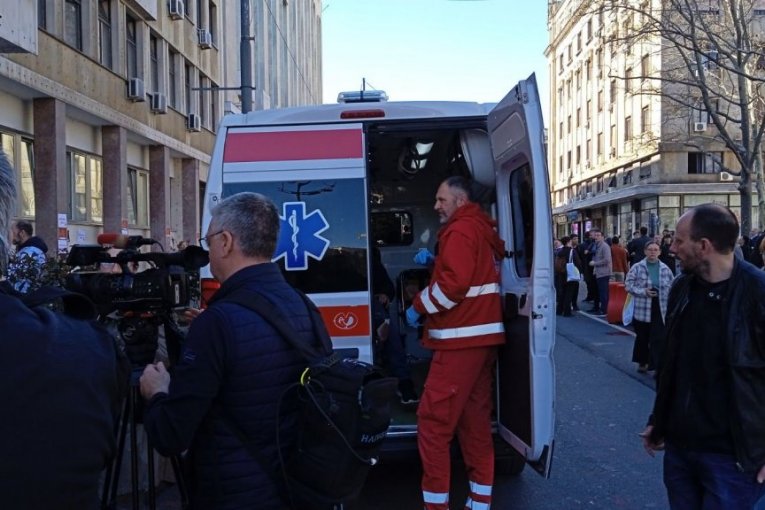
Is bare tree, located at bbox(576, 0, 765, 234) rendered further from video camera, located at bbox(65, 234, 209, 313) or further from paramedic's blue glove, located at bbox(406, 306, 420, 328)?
video camera, located at bbox(65, 234, 209, 313)

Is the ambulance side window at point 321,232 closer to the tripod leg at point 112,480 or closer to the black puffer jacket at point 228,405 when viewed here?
the tripod leg at point 112,480

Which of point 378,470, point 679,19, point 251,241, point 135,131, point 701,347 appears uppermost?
point 679,19

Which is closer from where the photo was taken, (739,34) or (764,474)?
(764,474)

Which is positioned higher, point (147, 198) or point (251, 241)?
point (147, 198)

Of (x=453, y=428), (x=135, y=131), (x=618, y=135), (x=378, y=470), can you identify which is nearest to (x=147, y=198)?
(x=135, y=131)

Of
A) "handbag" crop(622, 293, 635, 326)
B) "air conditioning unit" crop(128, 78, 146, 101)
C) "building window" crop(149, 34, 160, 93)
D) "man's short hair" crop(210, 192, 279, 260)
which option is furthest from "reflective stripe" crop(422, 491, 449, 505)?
"building window" crop(149, 34, 160, 93)

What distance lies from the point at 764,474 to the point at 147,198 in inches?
764

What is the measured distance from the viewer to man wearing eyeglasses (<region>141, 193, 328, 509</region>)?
78.2 inches

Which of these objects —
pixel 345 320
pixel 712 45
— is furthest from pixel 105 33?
pixel 712 45

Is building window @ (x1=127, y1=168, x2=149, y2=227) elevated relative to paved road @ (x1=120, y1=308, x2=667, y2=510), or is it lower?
elevated

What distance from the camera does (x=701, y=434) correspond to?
265cm

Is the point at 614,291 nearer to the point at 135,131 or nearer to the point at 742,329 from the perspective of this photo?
the point at 742,329

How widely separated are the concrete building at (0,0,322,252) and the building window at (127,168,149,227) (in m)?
0.03

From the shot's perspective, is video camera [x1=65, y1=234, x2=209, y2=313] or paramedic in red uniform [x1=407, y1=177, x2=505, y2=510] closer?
video camera [x1=65, y1=234, x2=209, y2=313]
